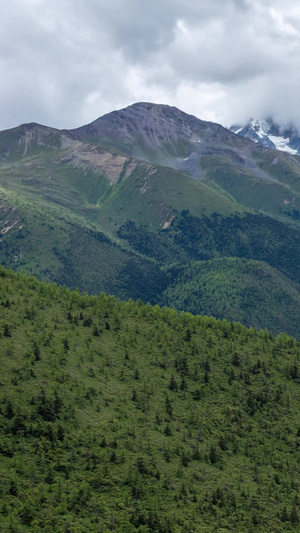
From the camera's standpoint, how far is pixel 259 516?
103 meters

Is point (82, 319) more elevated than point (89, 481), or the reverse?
point (82, 319)

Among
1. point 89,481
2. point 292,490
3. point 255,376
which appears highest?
point 255,376

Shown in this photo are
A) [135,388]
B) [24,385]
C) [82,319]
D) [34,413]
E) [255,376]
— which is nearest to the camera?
[34,413]

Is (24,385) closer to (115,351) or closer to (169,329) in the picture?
(115,351)

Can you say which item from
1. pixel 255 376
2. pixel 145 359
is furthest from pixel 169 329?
pixel 255 376

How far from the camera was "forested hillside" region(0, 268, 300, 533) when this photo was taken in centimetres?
9419

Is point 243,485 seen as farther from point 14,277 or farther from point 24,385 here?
point 14,277

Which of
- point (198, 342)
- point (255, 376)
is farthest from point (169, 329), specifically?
point (255, 376)

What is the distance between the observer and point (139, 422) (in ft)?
398

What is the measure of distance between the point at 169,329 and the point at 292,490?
2757 inches

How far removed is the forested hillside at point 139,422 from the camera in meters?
94.2

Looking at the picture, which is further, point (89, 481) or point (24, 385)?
point (24, 385)

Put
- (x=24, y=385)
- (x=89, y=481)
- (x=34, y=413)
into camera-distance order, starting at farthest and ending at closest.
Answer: (x=24, y=385)
(x=34, y=413)
(x=89, y=481)

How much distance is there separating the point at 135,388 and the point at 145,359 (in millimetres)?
18273
